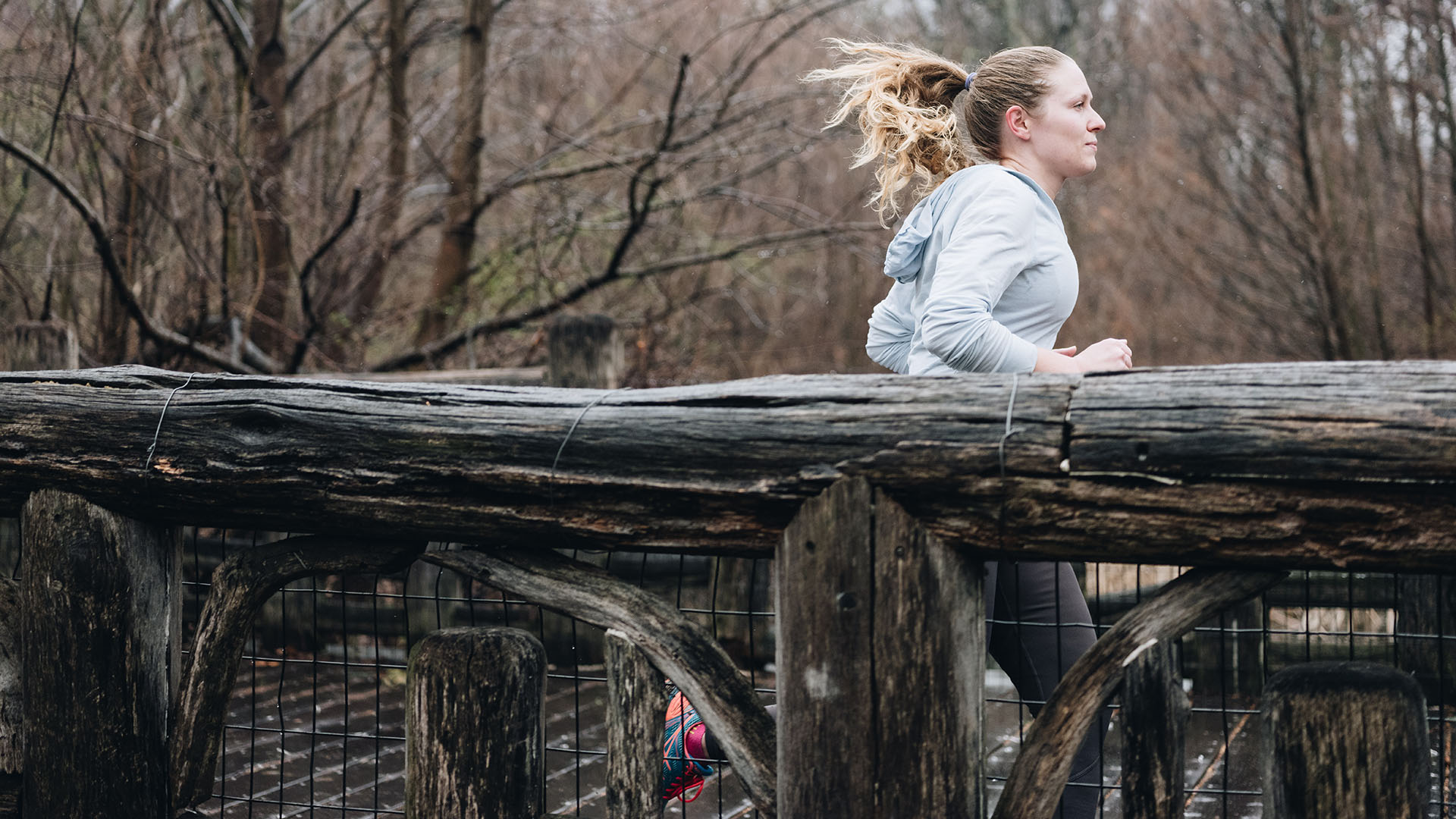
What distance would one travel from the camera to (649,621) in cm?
220

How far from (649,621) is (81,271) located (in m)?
7.36

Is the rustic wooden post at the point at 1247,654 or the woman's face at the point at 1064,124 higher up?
the woman's face at the point at 1064,124

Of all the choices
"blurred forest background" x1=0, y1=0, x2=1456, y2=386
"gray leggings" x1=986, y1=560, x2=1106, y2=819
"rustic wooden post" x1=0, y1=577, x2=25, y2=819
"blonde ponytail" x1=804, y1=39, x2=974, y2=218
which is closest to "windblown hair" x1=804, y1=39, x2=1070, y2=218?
"blonde ponytail" x1=804, y1=39, x2=974, y2=218

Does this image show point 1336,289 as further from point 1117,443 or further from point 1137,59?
point 1117,443

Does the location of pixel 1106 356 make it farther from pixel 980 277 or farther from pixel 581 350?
pixel 581 350

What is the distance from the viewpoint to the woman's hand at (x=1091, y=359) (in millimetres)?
2334

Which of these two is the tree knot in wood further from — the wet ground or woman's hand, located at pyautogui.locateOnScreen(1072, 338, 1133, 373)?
woman's hand, located at pyautogui.locateOnScreen(1072, 338, 1133, 373)

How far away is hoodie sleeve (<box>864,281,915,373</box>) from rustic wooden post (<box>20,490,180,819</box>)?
5.52 ft

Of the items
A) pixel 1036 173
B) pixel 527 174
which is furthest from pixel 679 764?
pixel 527 174

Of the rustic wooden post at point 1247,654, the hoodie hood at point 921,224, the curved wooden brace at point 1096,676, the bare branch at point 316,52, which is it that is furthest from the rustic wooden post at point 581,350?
the curved wooden brace at point 1096,676

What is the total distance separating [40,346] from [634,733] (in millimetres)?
5328

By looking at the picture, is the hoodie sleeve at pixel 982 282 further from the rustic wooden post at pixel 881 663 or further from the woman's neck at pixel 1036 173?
the rustic wooden post at pixel 881 663

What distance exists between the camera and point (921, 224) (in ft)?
9.02

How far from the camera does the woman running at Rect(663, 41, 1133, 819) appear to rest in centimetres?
246
